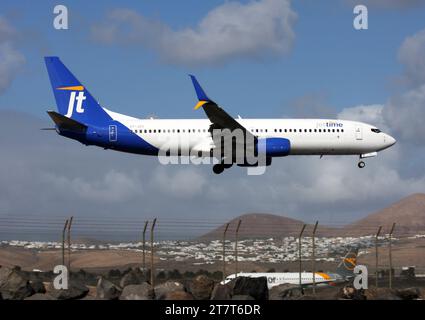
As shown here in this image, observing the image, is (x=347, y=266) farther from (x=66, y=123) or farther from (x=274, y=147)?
(x=66, y=123)

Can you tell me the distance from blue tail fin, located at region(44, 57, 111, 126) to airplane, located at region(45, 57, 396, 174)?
101 mm

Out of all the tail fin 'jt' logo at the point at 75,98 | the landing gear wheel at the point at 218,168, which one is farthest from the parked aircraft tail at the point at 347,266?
the tail fin 'jt' logo at the point at 75,98

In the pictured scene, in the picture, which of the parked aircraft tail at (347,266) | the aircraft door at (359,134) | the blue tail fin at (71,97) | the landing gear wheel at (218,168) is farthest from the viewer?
the blue tail fin at (71,97)

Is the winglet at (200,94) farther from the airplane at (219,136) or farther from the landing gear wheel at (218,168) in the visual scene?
the landing gear wheel at (218,168)

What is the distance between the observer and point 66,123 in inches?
2384

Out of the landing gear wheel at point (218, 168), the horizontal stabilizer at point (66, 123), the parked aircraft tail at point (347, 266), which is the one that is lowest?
the parked aircraft tail at point (347, 266)

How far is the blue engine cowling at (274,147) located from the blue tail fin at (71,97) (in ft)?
42.1

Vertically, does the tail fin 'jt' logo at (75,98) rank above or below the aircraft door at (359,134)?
above

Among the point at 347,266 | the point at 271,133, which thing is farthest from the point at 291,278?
the point at 271,133

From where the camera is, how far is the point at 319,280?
60.8 m

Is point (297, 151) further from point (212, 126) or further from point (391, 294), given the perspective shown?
point (391, 294)

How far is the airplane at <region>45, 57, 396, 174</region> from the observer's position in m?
61.1

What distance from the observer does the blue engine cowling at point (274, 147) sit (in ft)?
199
